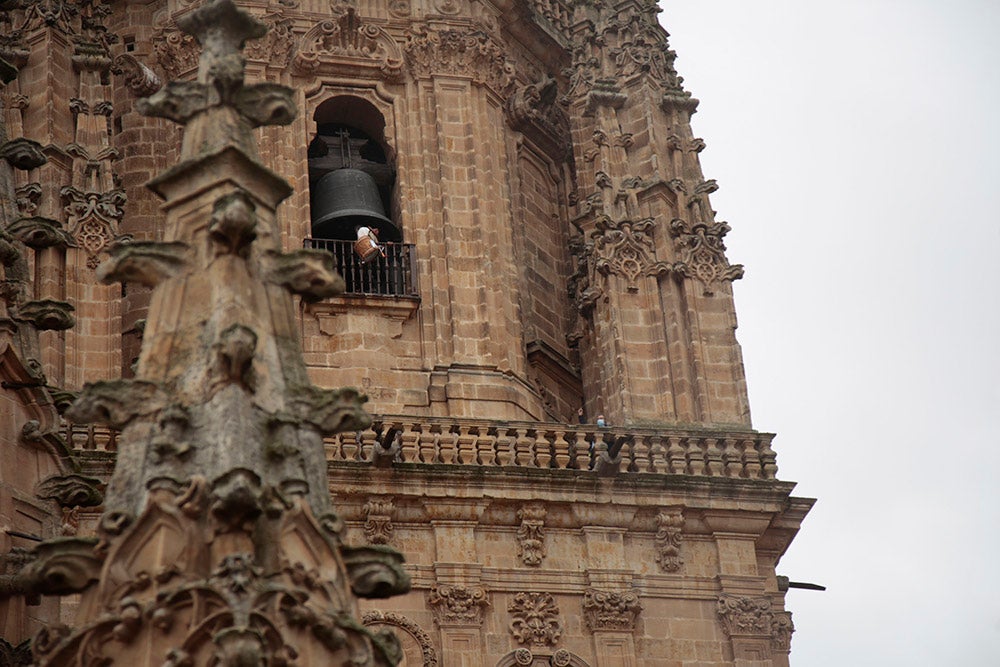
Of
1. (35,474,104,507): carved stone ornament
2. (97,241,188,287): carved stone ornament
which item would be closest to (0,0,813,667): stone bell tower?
(35,474,104,507): carved stone ornament

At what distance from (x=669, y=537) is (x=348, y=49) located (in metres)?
7.04

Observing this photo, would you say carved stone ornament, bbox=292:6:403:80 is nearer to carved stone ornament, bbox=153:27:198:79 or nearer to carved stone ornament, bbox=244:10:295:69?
carved stone ornament, bbox=244:10:295:69

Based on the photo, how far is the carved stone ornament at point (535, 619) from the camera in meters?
27.0

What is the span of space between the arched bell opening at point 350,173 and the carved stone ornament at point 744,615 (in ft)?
18.1

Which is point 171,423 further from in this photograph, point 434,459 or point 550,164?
point 550,164

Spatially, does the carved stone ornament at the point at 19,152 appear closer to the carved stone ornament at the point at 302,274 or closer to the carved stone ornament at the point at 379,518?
the carved stone ornament at the point at 302,274

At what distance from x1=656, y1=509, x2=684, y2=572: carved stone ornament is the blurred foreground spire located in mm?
13230

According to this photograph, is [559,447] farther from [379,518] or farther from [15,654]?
[15,654]

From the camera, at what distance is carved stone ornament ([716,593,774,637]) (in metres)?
27.5

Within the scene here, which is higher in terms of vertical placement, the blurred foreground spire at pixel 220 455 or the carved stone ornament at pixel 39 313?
the carved stone ornament at pixel 39 313

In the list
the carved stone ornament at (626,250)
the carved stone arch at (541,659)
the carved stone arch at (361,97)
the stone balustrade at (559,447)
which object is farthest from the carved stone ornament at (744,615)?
the carved stone arch at (361,97)

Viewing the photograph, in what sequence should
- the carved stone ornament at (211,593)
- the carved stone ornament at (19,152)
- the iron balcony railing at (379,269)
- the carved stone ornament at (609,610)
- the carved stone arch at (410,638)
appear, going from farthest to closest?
the iron balcony railing at (379,269), the carved stone ornament at (609,610), the carved stone arch at (410,638), the carved stone ornament at (19,152), the carved stone ornament at (211,593)

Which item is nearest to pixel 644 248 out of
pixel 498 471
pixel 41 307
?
pixel 498 471

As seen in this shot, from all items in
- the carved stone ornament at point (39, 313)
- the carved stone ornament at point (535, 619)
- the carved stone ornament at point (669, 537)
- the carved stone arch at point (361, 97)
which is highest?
the carved stone arch at point (361, 97)
